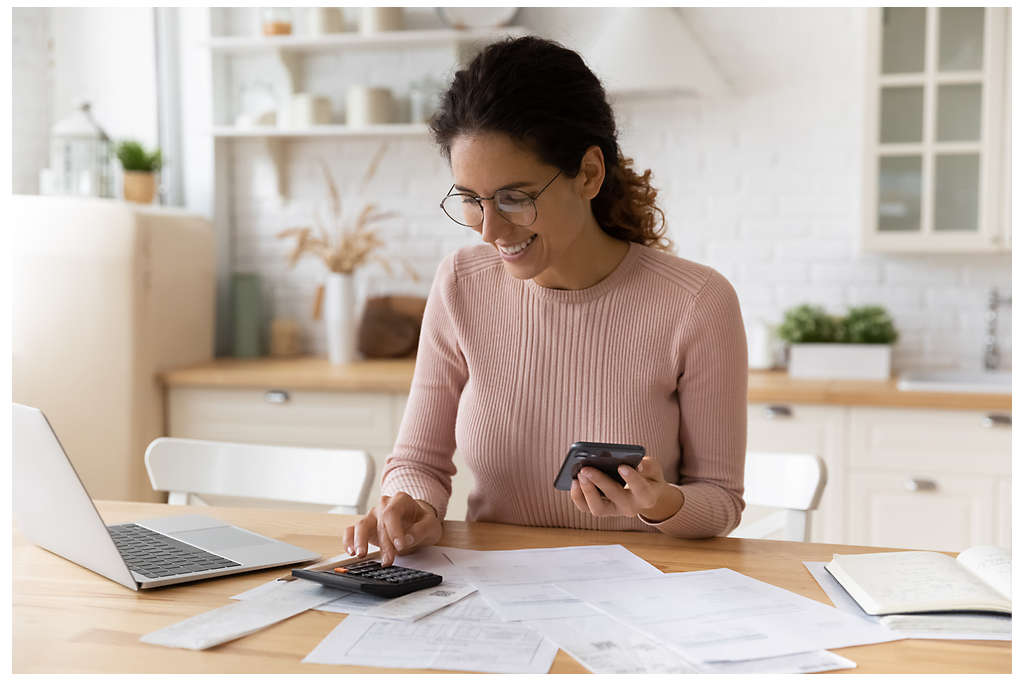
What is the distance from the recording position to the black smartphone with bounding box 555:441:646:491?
4.14ft

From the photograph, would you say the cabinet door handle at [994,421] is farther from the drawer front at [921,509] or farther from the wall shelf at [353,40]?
the wall shelf at [353,40]

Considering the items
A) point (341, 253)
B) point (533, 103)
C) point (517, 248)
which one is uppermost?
point (533, 103)

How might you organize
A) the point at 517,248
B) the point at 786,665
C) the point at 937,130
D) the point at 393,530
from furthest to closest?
1. the point at 937,130
2. the point at 517,248
3. the point at 393,530
4. the point at 786,665

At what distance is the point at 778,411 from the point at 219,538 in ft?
6.13

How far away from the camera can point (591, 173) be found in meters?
1.58

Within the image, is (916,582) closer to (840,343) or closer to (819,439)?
(819,439)

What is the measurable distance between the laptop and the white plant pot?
2.13 meters

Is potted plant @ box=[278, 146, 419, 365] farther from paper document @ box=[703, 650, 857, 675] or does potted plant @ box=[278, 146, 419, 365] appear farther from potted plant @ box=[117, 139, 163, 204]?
paper document @ box=[703, 650, 857, 675]

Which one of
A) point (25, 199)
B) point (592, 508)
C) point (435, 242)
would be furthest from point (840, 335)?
point (25, 199)

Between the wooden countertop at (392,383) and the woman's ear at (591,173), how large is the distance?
4.68ft

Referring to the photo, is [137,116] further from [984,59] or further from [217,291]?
[984,59]

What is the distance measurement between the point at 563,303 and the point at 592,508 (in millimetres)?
474

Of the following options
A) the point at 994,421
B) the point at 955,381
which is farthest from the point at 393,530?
the point at 955,381

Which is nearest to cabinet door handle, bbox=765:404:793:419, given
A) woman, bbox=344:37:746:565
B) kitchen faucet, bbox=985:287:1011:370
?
kitchen faucet, bbox=985:287:1011:370
